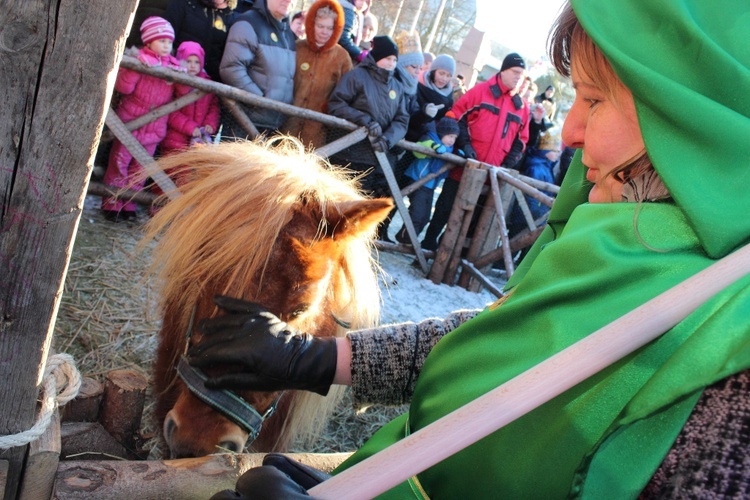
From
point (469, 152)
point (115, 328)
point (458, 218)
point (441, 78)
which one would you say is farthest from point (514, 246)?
point (115, 328)

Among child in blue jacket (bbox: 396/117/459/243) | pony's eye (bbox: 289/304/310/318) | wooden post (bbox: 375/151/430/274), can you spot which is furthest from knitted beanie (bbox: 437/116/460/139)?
pony's eye (bbox: 289/304/310/318)

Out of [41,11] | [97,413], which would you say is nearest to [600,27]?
[41,11]

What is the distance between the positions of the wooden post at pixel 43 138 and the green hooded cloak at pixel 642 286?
30.9 inches

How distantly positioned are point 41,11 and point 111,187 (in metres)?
4.58

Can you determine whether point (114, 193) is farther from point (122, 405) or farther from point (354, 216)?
point (354, 216)

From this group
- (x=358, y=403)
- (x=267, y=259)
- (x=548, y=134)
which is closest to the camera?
(x=358, y=403)

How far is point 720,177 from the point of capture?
88cm

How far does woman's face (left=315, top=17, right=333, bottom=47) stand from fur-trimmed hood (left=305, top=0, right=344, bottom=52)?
0.03 metres

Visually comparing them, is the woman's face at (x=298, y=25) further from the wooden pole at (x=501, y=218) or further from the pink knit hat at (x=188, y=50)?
the wooden pole at (x=501, y=218)

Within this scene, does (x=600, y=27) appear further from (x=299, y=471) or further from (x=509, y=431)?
(x=299, y=471)

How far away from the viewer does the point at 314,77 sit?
559 cm

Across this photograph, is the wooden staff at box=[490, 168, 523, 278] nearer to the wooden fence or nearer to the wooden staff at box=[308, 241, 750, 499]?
the wooden fence

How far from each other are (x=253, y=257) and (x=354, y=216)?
359mm

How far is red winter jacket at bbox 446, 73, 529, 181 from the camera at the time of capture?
6551 millimetres
